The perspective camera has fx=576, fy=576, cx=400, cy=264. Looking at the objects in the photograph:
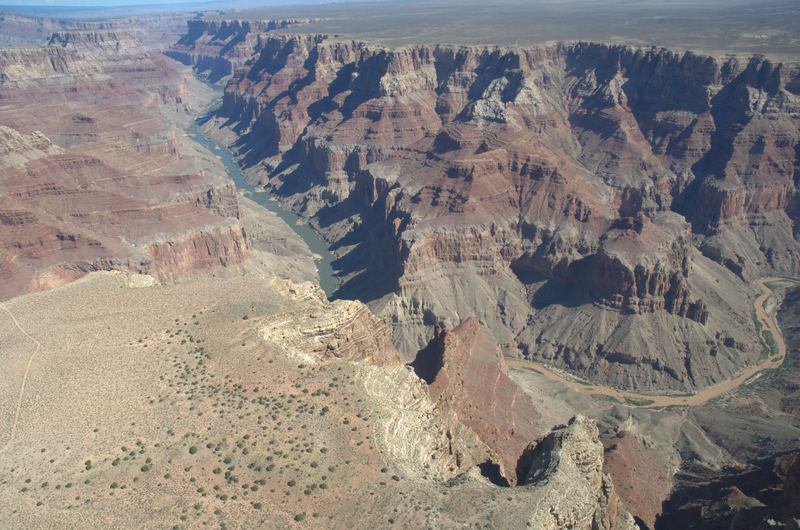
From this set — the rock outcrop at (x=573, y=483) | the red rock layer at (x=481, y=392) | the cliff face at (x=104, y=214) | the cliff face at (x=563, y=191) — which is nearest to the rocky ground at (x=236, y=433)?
the rock outcrop at (x=573, y=483)

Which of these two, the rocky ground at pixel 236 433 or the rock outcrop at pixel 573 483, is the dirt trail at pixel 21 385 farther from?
the rock outcrop at pixel 573 483

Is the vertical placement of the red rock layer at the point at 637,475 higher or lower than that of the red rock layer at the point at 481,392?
lower

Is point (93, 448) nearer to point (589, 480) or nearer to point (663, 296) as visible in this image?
point (589, 480)

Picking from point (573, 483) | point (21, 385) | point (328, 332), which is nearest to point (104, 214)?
point (21, 385)

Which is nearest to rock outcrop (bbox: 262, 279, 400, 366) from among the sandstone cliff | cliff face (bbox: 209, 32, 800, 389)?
the sandstone cliff

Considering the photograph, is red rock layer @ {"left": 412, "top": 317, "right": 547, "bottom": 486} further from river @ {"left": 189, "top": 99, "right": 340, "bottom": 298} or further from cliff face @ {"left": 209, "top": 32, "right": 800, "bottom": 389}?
river @ {"left": 189, "top": 99, "right": 340, "bottom": 298}

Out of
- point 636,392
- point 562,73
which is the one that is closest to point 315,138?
point 562,73
